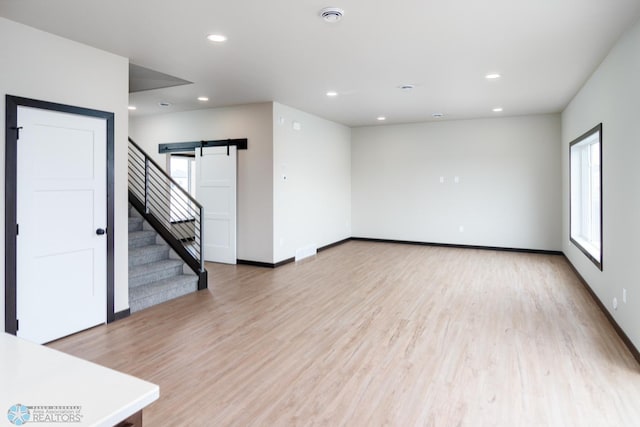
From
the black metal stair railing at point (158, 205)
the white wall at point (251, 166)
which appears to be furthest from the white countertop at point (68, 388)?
the white wall at point (251, 166)

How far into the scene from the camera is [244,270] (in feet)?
20.6

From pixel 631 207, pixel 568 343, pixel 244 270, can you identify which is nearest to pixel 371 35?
pixel 631 207

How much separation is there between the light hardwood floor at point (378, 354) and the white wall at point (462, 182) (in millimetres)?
2401

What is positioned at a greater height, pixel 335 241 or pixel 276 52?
pixel 276 52

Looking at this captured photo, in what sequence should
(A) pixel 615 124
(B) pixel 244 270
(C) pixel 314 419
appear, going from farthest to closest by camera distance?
(B) pixel 244 270 → (A) pixel 615 124 → (C) pixel 314 419

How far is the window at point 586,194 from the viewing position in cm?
503

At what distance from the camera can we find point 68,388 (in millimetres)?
1002

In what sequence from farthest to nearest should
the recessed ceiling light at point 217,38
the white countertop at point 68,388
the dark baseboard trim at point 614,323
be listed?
the recessed ceiling light at point 217,38, the dark baseboard trim at point 614,323, the white countertop at point 68,388

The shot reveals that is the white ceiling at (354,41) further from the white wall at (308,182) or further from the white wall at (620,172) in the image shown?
the white wall at (308,182)

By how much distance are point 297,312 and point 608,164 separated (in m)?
3.52

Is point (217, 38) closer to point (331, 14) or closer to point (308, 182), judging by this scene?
point (331, 14)

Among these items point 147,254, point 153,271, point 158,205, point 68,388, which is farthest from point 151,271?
point 68,388

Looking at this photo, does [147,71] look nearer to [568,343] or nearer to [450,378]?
[450,378]

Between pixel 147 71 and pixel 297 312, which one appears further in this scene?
pixel 147 71
